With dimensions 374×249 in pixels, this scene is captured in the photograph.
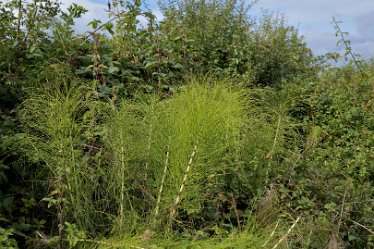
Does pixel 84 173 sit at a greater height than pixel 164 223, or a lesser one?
greater

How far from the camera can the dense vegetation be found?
8.15ft

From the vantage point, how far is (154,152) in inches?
106

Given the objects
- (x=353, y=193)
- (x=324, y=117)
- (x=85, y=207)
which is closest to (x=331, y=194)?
(x=353, y=193)

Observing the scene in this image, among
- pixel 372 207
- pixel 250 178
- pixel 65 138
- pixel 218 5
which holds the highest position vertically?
pixel 218 5

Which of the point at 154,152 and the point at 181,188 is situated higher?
the point at 154,152

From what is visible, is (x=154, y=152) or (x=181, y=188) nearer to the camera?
(x=181, y=188)

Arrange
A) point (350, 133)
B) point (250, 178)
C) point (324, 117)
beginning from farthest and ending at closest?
point (324, 117), point (350, 133), point (250, 178)

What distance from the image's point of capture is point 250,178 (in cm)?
328

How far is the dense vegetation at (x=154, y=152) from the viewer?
2.48 meters

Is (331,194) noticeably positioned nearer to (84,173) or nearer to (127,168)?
(127,168)

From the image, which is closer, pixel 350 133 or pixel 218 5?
pixel 350 133

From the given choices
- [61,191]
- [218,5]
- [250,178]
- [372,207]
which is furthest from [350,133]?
[61,191]

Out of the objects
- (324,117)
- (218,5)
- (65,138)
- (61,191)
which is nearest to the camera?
(61,191)

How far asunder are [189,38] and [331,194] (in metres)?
2.58
